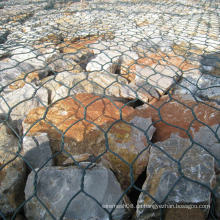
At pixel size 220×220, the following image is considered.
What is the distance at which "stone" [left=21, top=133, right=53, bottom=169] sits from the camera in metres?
0.77

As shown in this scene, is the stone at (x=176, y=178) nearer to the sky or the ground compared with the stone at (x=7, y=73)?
nearer to the sky

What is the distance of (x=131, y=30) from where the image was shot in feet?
6.59

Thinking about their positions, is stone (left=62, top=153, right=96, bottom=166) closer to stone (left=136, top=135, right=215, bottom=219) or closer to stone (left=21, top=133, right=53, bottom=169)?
stone (left=21, top=133, right=53, bottom=169)

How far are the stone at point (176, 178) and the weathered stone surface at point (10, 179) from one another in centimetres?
43

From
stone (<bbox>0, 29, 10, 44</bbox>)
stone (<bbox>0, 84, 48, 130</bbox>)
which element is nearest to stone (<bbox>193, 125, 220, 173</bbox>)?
stone (<bbox>0, 84, 48, 130</bbox>)

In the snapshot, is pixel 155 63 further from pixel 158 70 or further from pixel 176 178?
pixel 176 178

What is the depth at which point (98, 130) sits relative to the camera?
2.84 ft

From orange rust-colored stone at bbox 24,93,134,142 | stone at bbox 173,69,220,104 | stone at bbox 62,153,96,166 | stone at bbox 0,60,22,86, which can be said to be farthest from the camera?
stone at bbox 0,60,22,86

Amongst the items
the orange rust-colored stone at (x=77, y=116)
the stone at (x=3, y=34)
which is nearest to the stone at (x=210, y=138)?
the orange rust-colored stone at (x=77, y=116)

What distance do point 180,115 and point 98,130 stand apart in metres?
0.41

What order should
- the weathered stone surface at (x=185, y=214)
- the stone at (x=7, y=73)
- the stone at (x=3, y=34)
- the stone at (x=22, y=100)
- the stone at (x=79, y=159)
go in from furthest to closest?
1. the stone at (x=3, y=34)
2. the stone at (x=7, y=73)
3. the stone at (x=22, y=100)
4. the stone at (x=79, y=159)
5. the weathered stone surface at (x=185, y=214)

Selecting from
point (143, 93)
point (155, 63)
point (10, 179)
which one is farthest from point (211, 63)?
point (10, 179)

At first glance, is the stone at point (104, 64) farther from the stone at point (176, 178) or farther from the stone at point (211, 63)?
the stone at point (176, 178)

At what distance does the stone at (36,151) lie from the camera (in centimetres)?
77
